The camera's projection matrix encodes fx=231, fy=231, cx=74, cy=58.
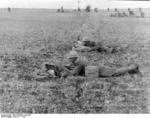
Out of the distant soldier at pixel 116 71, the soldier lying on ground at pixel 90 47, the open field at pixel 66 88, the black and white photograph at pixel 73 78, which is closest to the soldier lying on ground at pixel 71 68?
the black and white photograph at pixel 73 78

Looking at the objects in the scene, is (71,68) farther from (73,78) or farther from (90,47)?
(90,47)

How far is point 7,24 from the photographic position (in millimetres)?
11359

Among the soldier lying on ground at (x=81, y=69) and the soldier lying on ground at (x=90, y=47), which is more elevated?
the soldier lying on ground at (x=90, y=47)

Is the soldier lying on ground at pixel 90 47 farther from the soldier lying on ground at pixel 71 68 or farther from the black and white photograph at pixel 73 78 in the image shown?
the soldier lying on ground at pixel 71 68

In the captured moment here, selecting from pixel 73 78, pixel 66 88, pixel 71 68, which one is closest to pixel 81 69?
pixel 71 68

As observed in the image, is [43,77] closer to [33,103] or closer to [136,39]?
[33,103]

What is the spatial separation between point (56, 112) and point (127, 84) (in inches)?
76.1

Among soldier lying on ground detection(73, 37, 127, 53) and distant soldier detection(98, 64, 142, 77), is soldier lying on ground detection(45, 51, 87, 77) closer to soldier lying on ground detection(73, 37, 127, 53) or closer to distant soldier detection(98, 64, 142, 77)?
distant soldier detection(98, 64, 142, 77)

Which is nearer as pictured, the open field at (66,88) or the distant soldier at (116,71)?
the open field at (66,88)

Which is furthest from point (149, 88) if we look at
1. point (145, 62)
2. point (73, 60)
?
point (73, 60)

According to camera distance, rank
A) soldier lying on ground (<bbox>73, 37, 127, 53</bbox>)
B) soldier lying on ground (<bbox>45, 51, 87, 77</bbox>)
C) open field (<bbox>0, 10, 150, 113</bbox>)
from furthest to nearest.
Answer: soldier lying on ground (<bbox>73, 37, 127, 53</bbox>) → soldier lying on ground (<bbox>45, 51, 87, 77</bbox>) → open field (<bbox>0, 10, 150, 113</bbox>)

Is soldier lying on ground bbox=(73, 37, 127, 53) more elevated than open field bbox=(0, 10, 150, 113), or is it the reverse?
soldier lying on ground bbox=(73, 37, 127, 53)

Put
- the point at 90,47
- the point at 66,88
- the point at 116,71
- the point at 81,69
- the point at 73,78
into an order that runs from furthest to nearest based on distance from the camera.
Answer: the point at 90,47 < the point at 116,71 < the point at 81,69 < the point at 73,78 < the point at 66,88

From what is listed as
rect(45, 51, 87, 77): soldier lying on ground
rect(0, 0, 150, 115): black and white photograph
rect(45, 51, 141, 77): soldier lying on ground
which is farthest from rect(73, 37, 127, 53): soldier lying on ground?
rect(45, 51, 87, 77): soldier lying on ground
